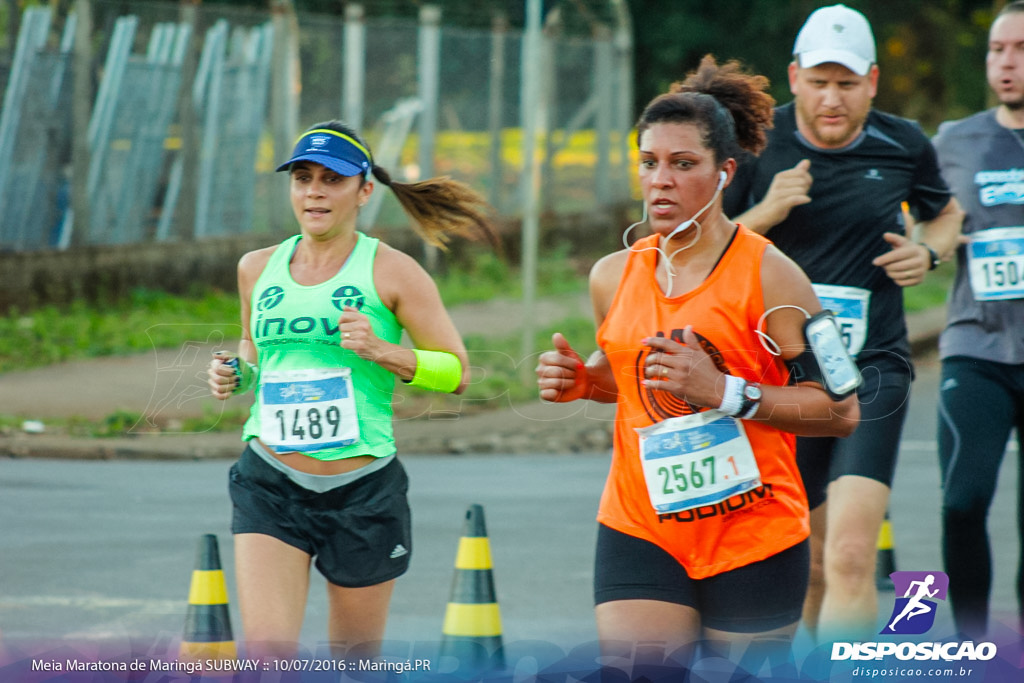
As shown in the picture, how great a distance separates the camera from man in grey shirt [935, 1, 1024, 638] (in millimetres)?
5148

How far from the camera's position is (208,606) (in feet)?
15.7

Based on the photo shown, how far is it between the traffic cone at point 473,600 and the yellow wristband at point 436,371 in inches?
44.1

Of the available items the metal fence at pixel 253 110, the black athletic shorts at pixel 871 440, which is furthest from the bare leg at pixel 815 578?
the metal fence at pixel 253 110

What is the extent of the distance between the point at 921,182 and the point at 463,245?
14.9 m

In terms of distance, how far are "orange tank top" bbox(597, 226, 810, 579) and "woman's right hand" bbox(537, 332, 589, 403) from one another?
94mm

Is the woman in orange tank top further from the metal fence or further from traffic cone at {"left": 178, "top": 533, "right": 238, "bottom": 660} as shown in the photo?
the metal fence

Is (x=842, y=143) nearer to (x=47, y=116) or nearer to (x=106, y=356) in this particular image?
(x=106, y=356)

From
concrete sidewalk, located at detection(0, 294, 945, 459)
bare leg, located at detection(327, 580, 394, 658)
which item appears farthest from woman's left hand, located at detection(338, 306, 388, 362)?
concrete sidewalk, located at detection(0, 294, 945, 459)

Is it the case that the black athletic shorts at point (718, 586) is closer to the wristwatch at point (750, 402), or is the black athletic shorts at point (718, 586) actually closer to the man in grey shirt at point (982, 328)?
the wristwatch at point (750, 402)

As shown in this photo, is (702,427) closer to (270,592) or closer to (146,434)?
(270,592)

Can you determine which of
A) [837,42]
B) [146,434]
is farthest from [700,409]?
[146,434]

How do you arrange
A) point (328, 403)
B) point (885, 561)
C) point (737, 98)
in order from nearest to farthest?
point (328, 403)
point (737, 98)
point (885, 561)

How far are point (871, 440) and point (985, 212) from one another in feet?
3.62

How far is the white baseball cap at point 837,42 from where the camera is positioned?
15.8 ft
